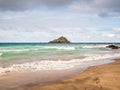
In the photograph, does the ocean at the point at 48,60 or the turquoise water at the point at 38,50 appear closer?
the ocean at the point at 48,60

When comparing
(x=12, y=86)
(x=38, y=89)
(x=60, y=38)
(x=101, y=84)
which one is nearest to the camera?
(x=38, y=89)

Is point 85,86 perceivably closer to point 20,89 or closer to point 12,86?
point 20,89

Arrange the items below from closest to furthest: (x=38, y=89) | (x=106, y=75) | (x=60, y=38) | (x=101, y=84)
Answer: (x=38, y=89) → (x=101, y=84) → (x=106, y=75) → (x=60, y=38)

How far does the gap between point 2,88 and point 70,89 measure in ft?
6.98

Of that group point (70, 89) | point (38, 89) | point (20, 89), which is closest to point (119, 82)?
point (70, 89)

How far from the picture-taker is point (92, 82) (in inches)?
271

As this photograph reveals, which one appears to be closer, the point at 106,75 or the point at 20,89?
the point at 20,89

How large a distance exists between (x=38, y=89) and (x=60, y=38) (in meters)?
121

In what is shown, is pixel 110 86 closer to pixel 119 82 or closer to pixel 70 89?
pixel 119 82

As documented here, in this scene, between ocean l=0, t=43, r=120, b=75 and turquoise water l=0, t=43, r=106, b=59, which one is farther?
turquoise water l=0, t=43, r=106, b=59

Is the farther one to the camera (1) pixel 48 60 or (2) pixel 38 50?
(2) pixel 38 50

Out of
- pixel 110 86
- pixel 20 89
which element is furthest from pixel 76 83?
pixel 20 89

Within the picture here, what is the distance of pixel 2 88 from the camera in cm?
677

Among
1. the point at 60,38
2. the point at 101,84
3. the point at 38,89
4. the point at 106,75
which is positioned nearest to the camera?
the point at 38,89
